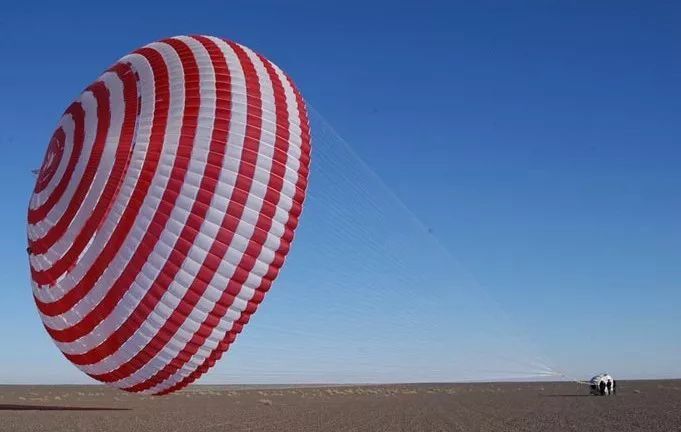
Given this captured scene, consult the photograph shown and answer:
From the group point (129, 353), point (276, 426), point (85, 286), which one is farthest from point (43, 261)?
point (276, 426)

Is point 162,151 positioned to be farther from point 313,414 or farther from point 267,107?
point 313,414

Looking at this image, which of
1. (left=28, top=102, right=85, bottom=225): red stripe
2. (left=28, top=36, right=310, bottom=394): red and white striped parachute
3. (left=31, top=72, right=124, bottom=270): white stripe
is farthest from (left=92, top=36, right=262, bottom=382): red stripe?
(left=28, top=102, right=85, bottom=225): red stripe

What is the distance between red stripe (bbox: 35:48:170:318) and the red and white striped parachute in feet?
0.07

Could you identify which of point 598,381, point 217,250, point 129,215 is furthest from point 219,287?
point 598,381

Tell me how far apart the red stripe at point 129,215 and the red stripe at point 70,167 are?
1.23 m

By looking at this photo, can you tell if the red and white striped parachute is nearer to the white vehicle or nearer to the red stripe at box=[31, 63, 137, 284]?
the red stripe at box=[31, 63, 137, 284]

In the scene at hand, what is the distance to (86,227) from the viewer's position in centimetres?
1342

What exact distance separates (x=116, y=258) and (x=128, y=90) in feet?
9.62

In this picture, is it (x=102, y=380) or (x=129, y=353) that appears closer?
(x=129, y=353)

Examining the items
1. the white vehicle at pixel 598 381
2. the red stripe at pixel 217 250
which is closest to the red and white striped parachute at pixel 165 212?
the red stripe at pixel 217 250

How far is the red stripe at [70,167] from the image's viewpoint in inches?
536

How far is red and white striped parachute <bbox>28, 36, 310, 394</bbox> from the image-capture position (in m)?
13.3

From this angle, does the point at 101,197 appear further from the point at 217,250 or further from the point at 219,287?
the point at 219,287

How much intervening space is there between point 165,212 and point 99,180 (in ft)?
3.92
